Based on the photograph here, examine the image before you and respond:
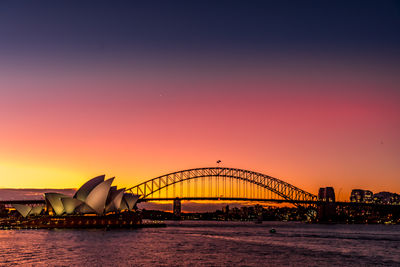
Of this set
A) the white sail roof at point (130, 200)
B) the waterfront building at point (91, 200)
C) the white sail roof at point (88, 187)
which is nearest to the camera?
the waterfront building at point (91, 200)

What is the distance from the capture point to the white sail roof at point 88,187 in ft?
351

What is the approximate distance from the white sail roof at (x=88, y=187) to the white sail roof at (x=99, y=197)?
2.04 meters

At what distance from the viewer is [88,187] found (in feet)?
357

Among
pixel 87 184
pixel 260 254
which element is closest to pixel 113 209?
pixel 87 184

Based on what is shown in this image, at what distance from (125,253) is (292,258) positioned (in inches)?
697

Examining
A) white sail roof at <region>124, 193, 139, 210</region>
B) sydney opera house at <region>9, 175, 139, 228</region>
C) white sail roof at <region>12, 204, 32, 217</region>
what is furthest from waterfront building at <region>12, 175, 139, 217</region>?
white sail roof at <region>12, 204, 32, 217</region>

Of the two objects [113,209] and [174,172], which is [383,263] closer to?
[113,209]

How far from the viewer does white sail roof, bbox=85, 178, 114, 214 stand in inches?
4088

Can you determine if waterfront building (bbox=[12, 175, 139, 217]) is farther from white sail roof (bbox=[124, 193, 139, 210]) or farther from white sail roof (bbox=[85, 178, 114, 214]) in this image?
white sail roof (bbox=[124, 193, 139, 210])

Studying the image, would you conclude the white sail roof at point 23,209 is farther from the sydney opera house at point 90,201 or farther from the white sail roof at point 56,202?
the white sail roof at point 56,202

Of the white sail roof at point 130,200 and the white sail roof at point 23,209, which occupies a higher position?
the white sail roof at point 130,200

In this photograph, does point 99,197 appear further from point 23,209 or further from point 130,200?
point 23,209

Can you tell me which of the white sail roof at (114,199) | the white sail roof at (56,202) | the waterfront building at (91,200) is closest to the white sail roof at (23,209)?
the waterfront building at (91,200)

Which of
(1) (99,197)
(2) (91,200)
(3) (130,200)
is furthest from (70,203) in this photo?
(3) (130,200)
